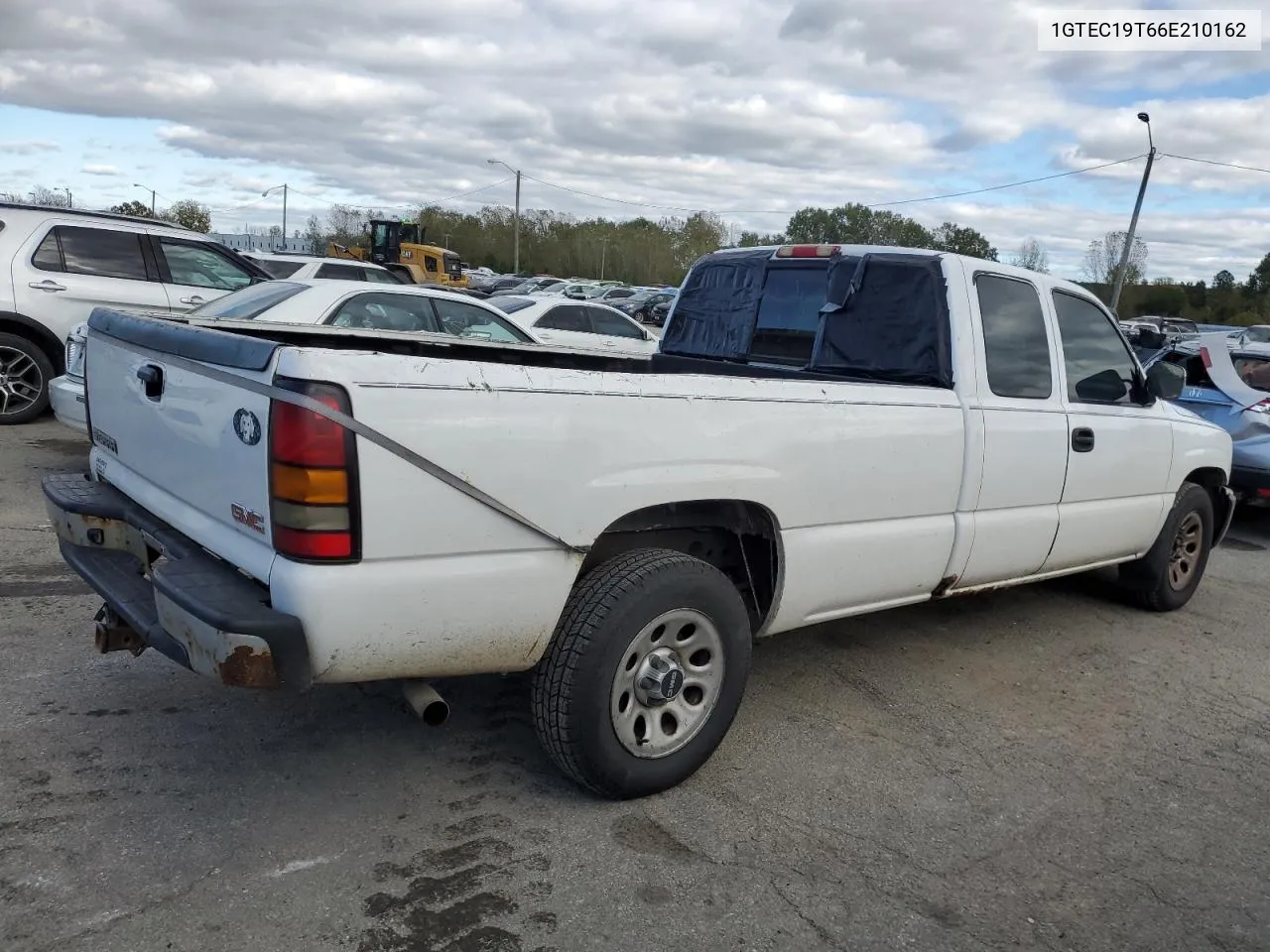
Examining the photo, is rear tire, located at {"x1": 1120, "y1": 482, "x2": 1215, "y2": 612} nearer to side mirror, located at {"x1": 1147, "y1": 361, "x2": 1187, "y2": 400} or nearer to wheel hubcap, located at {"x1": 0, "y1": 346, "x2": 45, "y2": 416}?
side mirror, located at {"x1": 1147, "y1": 361, "x2": 1187, "y2": 400}

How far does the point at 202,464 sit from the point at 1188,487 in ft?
17.9

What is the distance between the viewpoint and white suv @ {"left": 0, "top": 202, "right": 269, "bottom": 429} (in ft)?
29.5

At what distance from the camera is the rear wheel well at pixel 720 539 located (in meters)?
3.47

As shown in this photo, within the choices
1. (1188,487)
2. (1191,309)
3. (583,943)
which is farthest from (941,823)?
(1191,309)

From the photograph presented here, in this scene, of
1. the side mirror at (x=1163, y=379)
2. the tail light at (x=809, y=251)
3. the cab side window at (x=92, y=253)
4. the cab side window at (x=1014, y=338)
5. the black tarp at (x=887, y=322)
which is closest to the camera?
the black tarp at (x=887, y=322)

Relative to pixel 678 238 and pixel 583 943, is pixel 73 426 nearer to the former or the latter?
pixel 583 943

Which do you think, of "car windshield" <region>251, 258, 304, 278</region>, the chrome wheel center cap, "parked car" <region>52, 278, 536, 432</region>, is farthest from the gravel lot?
"car windshield" <region>251, 258, 304, 278</region>

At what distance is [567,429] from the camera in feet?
9.93

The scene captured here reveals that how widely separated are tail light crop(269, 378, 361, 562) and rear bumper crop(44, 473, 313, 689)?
223mm

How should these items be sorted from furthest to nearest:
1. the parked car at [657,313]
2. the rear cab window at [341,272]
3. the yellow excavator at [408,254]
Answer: the yellow excavator at [408,254], the parked car at [657,313], the rear cab window at [341,272]

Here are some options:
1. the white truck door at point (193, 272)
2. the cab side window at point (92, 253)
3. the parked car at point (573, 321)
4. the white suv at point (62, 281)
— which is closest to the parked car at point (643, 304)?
the parked car at point (573, 321)

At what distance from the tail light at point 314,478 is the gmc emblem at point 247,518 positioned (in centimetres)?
13

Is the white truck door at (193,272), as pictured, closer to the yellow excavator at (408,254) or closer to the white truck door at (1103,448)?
the white truck door at (1103,448)

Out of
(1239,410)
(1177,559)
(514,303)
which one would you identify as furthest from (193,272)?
(1239,410)
